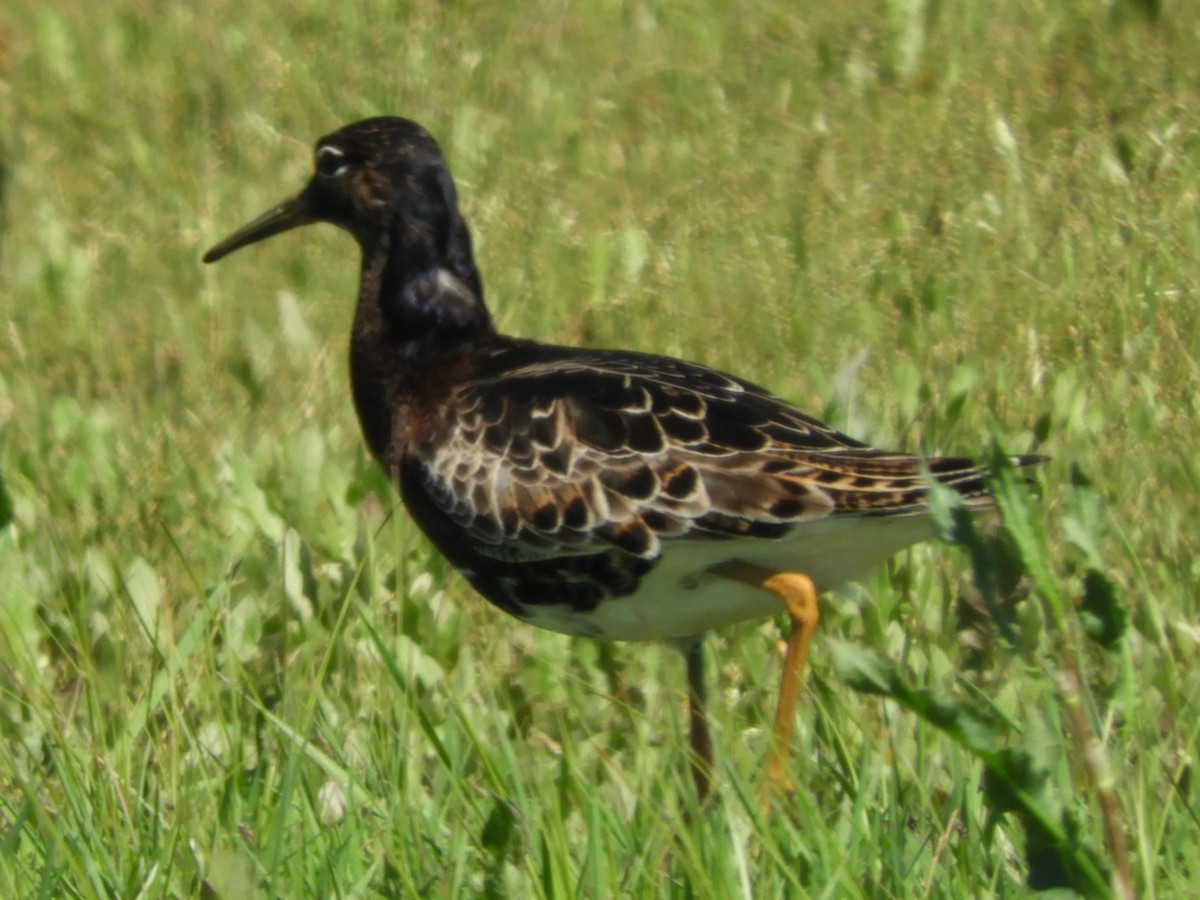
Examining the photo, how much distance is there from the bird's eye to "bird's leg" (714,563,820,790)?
1.76 m

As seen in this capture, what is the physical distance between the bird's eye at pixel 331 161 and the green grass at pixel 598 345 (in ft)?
2.59

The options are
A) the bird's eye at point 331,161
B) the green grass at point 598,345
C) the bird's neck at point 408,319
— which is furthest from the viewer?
the bird's eye at point 331,161

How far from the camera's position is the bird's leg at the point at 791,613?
420 centimetres

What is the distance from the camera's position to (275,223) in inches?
228

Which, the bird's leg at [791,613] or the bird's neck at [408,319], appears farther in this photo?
the bird's neck at [408,319]

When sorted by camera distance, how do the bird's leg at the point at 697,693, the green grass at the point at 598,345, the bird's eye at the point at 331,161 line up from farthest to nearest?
the bird's eye at the point at 331,161
the bird's leg at the point at 697,693
the green grass at the point at 598,345

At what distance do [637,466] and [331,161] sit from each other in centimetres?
158

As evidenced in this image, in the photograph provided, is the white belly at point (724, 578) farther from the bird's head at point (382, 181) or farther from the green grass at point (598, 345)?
the bird's head at point (382, 181)

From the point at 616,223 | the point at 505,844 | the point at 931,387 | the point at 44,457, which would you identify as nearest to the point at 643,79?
the point at 616,223

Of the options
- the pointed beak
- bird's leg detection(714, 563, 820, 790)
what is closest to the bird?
bird's leg detection(714, 563, 820, 790)

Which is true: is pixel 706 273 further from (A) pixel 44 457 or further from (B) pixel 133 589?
(B) pixel 133 589

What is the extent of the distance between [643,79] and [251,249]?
206 centimetres

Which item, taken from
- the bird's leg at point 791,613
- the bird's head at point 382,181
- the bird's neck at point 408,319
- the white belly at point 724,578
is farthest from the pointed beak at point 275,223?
the bird's leg at point 791,613

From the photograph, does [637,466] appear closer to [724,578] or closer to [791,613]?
[724,578]
